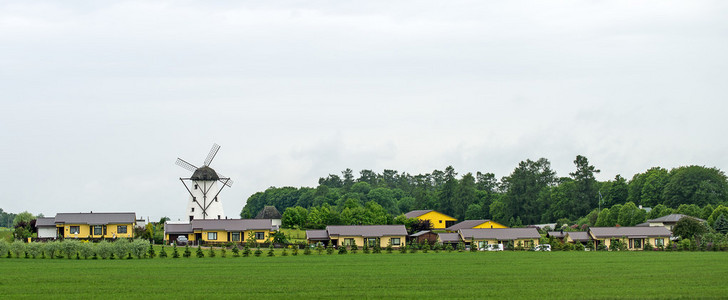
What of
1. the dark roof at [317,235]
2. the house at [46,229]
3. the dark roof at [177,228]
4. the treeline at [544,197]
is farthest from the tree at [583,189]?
the house at [46,229]

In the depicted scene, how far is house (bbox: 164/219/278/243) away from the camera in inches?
3184

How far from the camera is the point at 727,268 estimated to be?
41.6 meters

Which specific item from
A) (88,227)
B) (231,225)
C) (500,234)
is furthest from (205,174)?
(500,234)

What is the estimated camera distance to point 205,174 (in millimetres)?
91250

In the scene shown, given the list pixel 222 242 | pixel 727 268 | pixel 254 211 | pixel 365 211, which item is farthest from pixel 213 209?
pixel 254 211

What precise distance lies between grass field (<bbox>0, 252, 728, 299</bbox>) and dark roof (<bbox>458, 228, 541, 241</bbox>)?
32.5 metres

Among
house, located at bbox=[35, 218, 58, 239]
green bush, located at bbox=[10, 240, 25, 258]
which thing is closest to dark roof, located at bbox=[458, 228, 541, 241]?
house, located at bbox=[35, 218, 58, 239]

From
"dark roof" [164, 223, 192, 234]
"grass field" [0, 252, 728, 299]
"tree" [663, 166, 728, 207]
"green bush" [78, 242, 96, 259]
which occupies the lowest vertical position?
"grass field" [0, 252, 728, 299]

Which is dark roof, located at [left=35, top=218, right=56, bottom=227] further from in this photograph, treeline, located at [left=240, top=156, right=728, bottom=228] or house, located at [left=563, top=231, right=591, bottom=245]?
house, located at [left=563, top=231, right=591, bottom=245]

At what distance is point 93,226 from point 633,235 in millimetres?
55972

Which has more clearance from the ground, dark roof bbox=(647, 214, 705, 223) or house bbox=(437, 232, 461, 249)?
dark roof bbox=(647, 214, 705, 223)

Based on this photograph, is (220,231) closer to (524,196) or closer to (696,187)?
Answer: (524,196)

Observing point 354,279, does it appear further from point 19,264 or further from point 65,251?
point 65,251

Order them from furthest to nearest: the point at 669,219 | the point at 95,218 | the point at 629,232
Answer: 1. the point at 669,219
2. the point at 629,232
3. the point at 95,218
